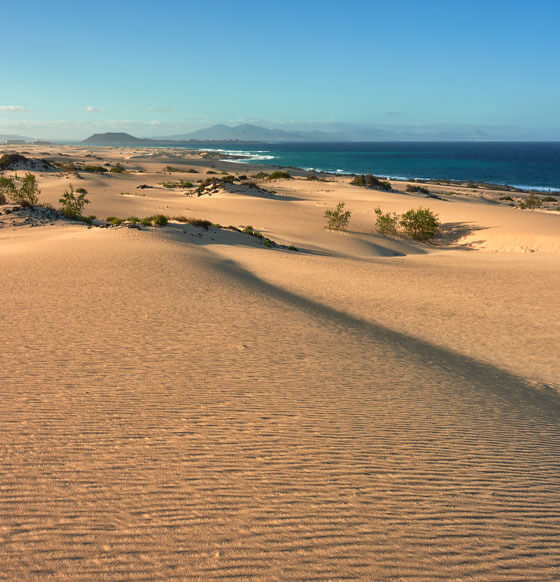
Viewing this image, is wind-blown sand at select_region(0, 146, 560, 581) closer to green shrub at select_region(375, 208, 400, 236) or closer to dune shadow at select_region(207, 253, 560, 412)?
dune shadow at select_region(207, 253, 560, 412)

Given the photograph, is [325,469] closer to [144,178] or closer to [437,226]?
[437,226]

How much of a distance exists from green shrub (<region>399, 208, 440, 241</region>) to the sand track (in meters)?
19.3

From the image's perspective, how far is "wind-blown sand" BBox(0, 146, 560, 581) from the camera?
3.32 meters

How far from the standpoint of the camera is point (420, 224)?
26766 mm

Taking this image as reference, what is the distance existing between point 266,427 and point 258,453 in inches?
21.9

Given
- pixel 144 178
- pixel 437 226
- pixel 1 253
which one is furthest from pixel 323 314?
pixel 144 178

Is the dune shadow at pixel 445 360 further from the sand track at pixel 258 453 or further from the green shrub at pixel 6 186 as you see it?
the green shrub at pixel 6 186

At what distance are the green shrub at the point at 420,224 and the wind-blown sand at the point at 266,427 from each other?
46.0 feet

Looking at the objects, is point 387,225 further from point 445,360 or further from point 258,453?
point 258,453

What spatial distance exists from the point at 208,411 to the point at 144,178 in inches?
1909

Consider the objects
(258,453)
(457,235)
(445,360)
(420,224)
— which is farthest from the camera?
(457,235)

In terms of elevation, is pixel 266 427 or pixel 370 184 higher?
pixel 370 184

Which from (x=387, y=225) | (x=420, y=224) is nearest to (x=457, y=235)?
(x=420, y=224)

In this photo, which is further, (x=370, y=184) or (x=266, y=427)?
(x=370, y=184)
